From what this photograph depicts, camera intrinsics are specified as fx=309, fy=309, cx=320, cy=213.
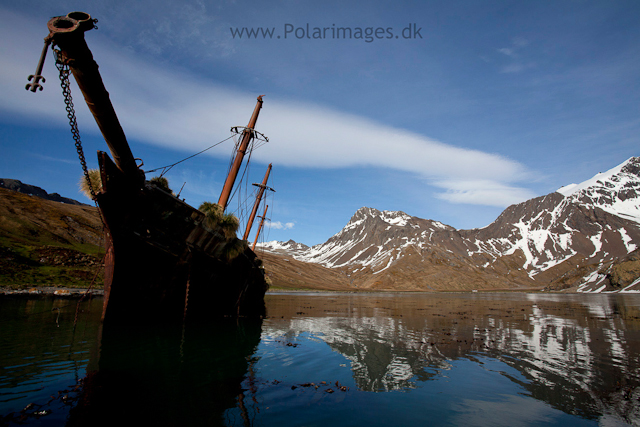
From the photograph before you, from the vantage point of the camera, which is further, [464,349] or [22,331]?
[464,349]

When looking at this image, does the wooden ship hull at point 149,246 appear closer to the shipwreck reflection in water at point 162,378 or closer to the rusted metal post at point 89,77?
the rusted metal post at point 89,77

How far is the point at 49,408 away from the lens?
7227 mm

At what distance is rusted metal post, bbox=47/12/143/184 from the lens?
790 cm

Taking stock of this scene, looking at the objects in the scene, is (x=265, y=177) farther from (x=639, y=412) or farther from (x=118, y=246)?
(x=639, y=412)

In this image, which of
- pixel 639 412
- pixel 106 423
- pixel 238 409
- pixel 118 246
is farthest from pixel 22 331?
pixel 639 412

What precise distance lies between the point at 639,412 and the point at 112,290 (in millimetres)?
21421

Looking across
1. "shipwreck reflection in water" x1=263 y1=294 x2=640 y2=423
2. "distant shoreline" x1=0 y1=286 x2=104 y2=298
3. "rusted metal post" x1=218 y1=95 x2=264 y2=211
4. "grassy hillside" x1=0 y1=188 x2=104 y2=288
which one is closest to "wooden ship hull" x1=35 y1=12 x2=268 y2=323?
"rusted metal post" x1=218 y1=95 x2=264 y2=211

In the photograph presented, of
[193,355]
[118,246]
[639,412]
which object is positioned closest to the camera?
[639,412]

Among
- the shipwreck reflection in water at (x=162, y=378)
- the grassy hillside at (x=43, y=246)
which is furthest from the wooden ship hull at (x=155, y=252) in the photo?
the grassy hillside at (x=43, y=246)

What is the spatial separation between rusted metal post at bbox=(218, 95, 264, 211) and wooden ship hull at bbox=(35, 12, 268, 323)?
4.04 meters

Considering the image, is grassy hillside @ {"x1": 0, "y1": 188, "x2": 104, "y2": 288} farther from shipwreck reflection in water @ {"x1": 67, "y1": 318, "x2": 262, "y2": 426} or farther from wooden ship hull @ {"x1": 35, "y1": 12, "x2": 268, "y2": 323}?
shipwreck reflection in water @ {"x1": 67, "y1": 318, "x2": 262, "y2": 426}

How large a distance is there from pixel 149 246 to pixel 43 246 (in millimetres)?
50245

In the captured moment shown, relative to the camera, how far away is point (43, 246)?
50688mm

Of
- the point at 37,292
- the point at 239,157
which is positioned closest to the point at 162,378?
the point at 239,157
